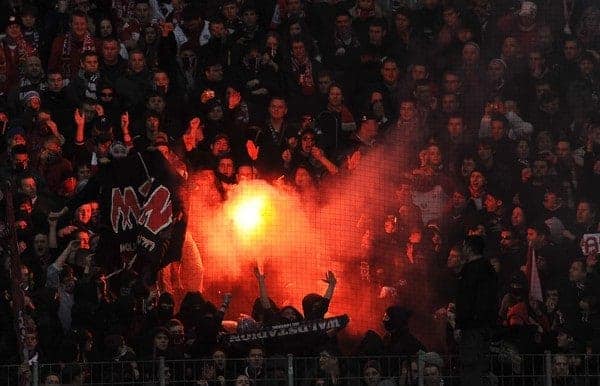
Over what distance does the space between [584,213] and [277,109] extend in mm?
3604

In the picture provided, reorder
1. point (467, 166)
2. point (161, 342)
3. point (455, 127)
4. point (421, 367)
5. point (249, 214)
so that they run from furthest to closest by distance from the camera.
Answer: point (455, 127) < point (467, 166) < point (249, 214) < point (161, 342) < point (421, 367)

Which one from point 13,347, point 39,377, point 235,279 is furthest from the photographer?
point 235,279

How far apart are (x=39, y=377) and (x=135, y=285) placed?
2.79 m

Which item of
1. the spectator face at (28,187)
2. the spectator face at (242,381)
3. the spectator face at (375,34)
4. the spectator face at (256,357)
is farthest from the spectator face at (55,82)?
the spectator face at (242,381)

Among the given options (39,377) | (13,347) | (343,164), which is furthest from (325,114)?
(39,377)

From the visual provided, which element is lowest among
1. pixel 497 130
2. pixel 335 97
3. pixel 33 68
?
pixel 497 130

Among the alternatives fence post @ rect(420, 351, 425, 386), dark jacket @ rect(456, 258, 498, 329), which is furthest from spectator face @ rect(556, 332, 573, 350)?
dark jacket @ rect(456, 258, 498, 329)

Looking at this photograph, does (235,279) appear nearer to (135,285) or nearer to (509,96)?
(135,285)

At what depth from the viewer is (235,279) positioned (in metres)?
16.4

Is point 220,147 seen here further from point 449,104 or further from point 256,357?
point 256,357

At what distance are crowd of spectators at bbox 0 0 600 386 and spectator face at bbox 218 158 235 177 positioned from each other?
24mm

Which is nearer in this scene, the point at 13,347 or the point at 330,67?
the point at 13,347

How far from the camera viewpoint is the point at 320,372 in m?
13.8

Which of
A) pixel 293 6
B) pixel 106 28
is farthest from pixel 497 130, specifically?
pixel 106 28
